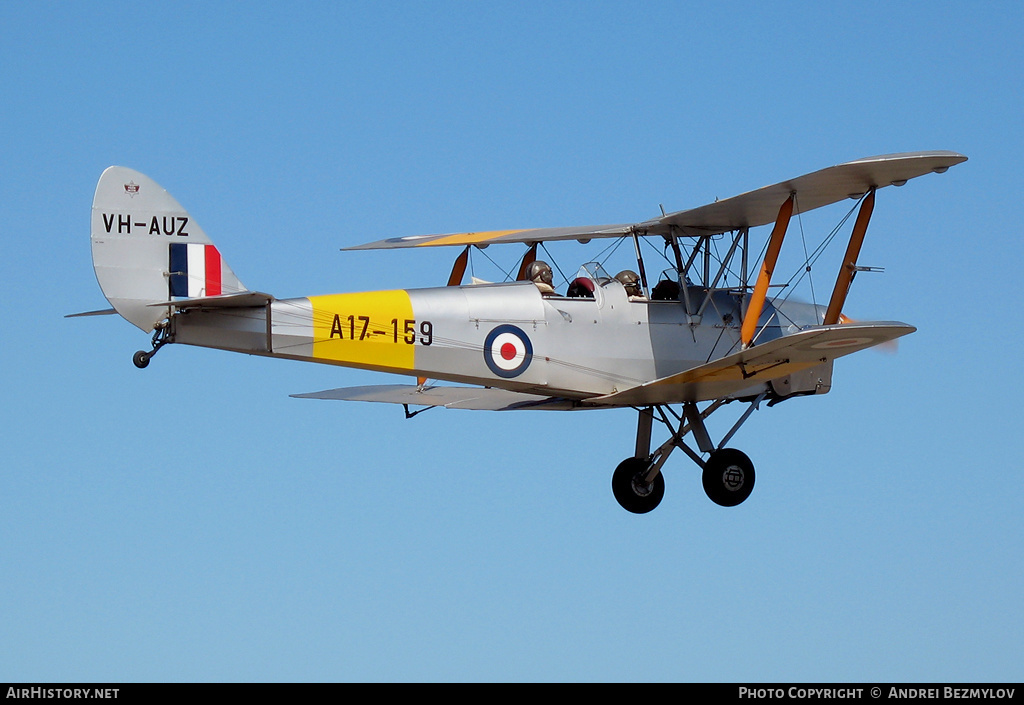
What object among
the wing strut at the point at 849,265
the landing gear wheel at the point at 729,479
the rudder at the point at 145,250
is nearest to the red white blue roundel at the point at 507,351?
the landing gear wheel at the point at 729,479

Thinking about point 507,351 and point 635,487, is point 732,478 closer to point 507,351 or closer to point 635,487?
point 635,487

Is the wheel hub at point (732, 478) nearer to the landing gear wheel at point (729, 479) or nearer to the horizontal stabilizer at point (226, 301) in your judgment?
the landing gear wheel at point (729, 479)

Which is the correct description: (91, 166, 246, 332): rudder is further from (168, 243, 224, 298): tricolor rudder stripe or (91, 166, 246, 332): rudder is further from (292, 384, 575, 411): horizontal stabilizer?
(292, 384, 575, 411): horizontal stabilizer

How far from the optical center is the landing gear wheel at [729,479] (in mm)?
15906

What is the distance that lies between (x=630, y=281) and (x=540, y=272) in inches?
37.5

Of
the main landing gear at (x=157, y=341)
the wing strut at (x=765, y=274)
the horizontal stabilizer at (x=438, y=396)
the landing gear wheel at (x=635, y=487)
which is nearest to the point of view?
the main landing gear at (x=157, y=341)

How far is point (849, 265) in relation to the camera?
1526 cm

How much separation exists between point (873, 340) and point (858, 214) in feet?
5.12

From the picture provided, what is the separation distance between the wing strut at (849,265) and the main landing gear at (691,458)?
1.50m

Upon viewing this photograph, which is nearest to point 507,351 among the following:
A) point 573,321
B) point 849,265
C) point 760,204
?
point 573,321

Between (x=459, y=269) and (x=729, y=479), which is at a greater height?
(x=459, y=269)
